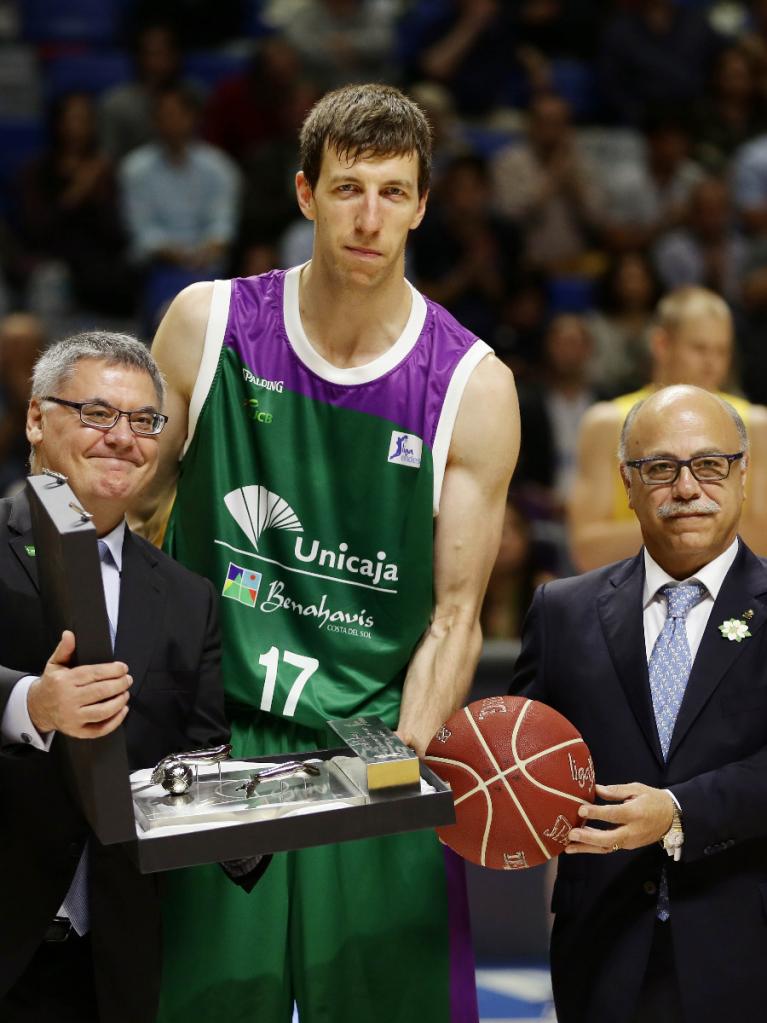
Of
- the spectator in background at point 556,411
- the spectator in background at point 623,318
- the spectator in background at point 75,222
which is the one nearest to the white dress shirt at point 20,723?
the spectator in background at point 556,411

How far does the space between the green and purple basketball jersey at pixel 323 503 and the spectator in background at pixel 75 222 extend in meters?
5.03

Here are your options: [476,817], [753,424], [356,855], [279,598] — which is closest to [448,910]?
[356,855]

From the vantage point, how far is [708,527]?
123 inches

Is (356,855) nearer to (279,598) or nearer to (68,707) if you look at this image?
(279,598)

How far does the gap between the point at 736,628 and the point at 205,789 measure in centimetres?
112

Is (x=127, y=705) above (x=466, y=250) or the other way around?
the other way around

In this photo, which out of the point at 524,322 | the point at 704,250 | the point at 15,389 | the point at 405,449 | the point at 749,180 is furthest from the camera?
the point at 749,180

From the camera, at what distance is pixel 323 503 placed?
11.6 feet

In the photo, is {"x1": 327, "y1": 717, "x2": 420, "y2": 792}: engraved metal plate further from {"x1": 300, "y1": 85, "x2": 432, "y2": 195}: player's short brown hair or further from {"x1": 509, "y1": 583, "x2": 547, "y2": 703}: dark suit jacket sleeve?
{"x1": 300, "y1": 85, "x2": 432, "y2": 195}: player's short brown hair

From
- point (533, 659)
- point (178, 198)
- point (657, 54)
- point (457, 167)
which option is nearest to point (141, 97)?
point (178, 198)

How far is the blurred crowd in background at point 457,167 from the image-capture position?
325 inches

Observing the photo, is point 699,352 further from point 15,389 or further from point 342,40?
point 342,40

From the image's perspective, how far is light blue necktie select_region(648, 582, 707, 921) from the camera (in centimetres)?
314

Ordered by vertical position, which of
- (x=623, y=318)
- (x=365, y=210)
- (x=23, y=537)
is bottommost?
(x=23, y=537)
